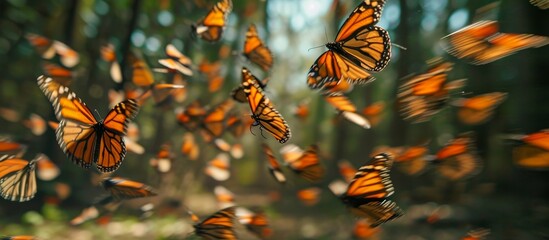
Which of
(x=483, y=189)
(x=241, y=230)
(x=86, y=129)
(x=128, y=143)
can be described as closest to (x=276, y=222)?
(x=241, y=230)

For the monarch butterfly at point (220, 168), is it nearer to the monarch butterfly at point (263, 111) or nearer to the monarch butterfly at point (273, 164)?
the monarch butterfly at point (273, 164)

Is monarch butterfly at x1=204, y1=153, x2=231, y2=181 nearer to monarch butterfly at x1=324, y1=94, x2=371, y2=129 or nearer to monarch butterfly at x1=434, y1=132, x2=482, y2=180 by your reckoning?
monarch butterfly at x1=324, y1=94, x2=371, y2=129

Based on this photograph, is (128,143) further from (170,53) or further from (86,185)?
(86,185)

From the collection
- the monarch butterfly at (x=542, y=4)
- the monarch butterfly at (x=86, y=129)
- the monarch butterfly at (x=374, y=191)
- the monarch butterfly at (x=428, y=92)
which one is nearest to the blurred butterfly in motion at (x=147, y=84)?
the monarch butterfly at (x=86, y=129)

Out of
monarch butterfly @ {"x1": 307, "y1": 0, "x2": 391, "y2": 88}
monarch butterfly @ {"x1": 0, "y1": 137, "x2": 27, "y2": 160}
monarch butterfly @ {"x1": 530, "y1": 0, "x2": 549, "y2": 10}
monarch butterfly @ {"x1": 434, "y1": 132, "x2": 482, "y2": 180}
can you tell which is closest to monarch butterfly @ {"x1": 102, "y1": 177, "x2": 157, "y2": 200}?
monarch butterfly @ {"x1": 0, "y1": 137, "x2": 27, "y2": 160}

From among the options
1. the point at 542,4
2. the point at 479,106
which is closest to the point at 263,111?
the point at 479,106

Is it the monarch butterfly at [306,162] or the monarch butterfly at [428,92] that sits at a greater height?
the monarch butterfly at [428,92]
